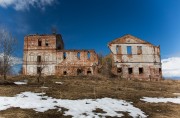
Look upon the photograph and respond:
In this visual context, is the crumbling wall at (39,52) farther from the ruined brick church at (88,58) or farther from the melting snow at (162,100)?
the melting snow at (162,100)

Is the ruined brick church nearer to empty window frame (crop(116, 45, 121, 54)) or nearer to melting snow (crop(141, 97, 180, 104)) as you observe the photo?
empty window frame (crop(116, 45, 121, 54))

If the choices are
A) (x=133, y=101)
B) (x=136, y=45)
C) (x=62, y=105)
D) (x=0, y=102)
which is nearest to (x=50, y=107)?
(x=62, y=105)

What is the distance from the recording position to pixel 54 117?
45.1 feet

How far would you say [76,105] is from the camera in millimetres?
16266

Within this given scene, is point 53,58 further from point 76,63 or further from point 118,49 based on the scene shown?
point 118,49

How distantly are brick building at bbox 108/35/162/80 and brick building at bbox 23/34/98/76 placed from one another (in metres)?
3.95

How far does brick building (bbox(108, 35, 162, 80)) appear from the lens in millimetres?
42406

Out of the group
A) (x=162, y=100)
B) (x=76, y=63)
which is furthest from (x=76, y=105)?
(x=76, y=63)

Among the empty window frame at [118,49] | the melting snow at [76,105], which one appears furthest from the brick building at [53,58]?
the melting snow at [76,105]

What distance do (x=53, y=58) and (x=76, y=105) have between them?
89.1ft

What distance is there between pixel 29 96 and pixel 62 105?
3859 mm

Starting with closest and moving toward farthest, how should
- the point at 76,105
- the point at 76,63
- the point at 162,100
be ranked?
1. the point at 76,105
2. the point at 162,100
3. the point at 76,63

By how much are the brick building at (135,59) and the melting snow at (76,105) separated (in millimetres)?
24081

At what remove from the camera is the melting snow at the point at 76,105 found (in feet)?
48.9
